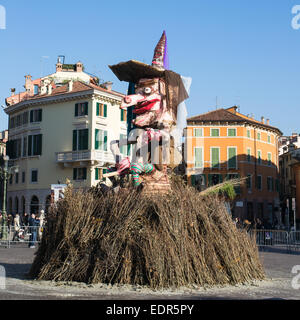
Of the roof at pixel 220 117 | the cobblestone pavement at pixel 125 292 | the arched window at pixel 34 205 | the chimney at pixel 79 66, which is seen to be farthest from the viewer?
the chimney at pixel 79 66

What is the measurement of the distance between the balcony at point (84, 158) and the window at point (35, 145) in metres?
2.83

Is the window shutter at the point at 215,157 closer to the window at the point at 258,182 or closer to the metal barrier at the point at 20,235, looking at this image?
the window at the point at 258,182

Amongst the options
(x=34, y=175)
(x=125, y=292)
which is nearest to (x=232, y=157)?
(x=34, y=175)

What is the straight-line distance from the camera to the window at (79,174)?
134 feet

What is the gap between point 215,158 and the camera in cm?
5078

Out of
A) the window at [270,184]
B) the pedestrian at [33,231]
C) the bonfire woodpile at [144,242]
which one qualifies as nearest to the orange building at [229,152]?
the window at [270,184]

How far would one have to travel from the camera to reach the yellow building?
4072 centimetres

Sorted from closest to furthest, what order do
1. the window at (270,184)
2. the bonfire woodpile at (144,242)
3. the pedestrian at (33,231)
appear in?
the bonfire woodpile at (144,242) → the pedestrian at (33,231) → the window at (270,184)

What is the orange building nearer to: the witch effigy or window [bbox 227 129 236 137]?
window [bbox 227 129 236 137]

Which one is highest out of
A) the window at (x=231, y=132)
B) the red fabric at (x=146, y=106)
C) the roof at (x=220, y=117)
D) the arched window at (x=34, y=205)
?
the roof at (x=220, y=117)

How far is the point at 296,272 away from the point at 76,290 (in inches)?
232

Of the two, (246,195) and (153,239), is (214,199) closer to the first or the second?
(153,239)

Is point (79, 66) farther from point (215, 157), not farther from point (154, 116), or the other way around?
point (154, 116)

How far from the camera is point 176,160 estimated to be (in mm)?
10273
